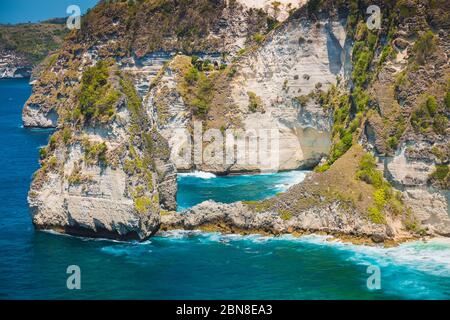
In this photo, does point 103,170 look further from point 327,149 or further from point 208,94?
point 208,94

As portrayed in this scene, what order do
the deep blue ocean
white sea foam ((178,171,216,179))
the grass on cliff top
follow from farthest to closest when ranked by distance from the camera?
the grass on cliff top
white sea foam ((178,171,216,179))
the deep blue ocean

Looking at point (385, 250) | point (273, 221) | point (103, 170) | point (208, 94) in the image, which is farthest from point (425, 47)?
point (208, 94)

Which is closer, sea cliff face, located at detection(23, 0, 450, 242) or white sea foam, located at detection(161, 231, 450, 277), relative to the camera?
white sea foam, located at detection(161, 231, 450, 277)

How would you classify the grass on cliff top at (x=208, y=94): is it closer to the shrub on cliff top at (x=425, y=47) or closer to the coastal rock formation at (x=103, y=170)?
the coastal rock formation at (x=103, y=170)

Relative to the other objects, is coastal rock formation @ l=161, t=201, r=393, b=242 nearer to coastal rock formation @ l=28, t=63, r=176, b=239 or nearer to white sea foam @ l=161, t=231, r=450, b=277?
white sea foam @ l=161, t=231, r=450, b=277

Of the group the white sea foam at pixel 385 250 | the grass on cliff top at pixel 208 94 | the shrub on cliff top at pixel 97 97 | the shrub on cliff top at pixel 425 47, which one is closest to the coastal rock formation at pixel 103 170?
the shrub on cliff top at pixel 97 97

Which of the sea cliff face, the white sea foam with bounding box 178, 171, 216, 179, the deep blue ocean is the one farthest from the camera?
the white sea foam with bounding box 178, 171, 216, 179

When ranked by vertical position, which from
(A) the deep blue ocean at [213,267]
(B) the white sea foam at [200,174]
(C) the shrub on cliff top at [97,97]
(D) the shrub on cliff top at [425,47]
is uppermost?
(D) the shrub on cliff top at [425,47]

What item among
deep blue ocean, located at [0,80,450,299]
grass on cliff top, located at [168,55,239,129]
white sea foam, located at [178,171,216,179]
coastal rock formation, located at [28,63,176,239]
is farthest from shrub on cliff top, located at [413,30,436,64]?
white sea foam, located at [178,171,216,179]
